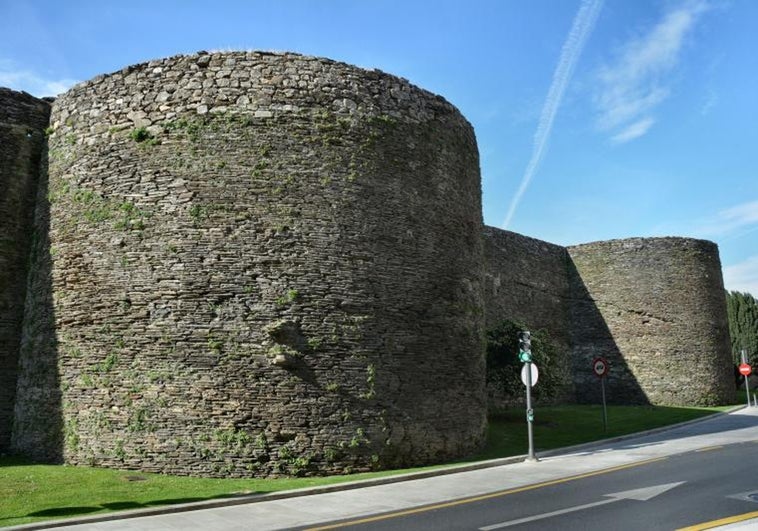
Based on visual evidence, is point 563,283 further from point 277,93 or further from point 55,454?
point 55,454

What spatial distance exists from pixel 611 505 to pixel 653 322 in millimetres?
24478

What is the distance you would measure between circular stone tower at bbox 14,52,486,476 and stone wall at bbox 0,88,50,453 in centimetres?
95

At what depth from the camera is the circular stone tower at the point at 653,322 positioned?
30438 millimetres

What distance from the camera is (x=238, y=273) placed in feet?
41.5

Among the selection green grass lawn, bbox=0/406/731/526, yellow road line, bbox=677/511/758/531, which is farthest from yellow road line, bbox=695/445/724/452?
yellow road line, bbox=677/511/758/531

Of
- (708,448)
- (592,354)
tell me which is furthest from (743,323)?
(708,448)

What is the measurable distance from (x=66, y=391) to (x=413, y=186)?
857 centimetres

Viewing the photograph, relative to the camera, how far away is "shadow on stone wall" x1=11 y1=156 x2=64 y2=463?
43.1 ft

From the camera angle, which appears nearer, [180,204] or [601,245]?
[180,204]

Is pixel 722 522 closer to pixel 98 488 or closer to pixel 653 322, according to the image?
pixel 98 488

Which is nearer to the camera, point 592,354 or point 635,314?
point 635,314

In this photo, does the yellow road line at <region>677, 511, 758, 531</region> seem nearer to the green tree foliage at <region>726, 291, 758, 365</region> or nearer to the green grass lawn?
the green grass lawn

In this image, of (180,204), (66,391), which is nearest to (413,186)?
(180,204)

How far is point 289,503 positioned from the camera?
384 inches
